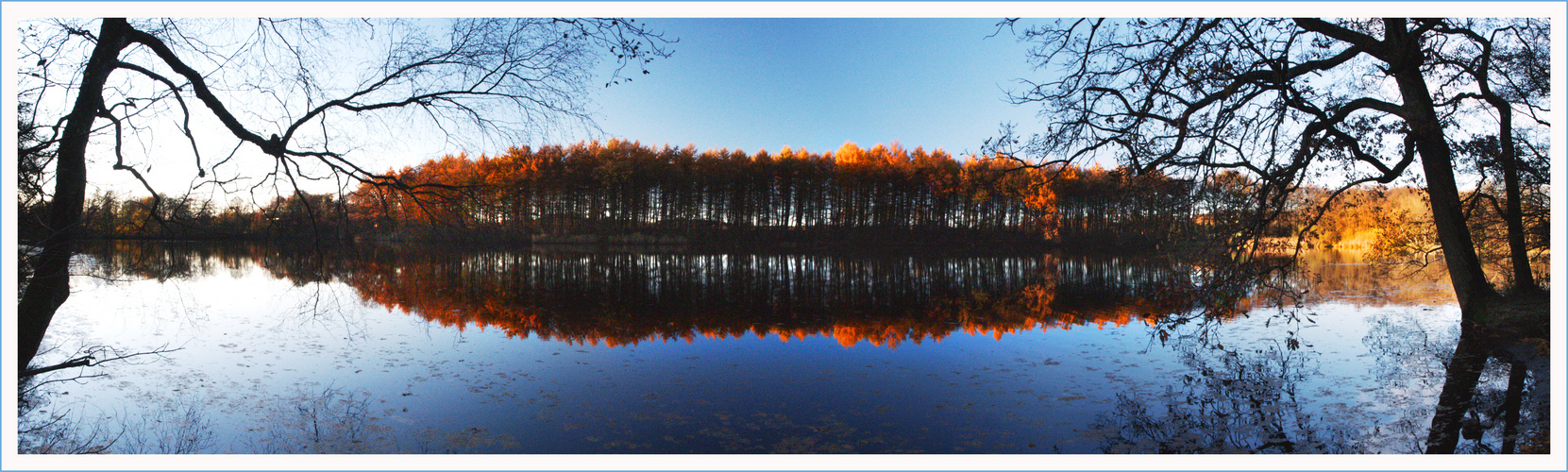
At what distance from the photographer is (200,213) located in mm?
6367

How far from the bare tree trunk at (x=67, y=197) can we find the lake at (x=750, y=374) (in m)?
1.04

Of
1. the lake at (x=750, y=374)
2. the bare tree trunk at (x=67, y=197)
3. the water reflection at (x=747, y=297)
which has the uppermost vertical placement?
the bare tree trunk at (x=67, y=197)

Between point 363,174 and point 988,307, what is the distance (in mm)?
10583

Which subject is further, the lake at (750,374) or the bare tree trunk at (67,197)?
the lake at (750,374)

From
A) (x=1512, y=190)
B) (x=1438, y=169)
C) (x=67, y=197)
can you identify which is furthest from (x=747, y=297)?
(x=1512, y=190)

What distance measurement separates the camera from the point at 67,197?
212 inches

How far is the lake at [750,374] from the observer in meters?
5.53

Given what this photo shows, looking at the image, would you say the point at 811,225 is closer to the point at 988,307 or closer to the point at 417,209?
the point at 988,307

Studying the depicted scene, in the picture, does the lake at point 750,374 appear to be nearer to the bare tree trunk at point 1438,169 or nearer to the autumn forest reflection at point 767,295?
the autumn forest reflection at point 767,295

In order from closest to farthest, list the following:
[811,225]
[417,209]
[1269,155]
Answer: [417,209], [1269,155], [811,225]

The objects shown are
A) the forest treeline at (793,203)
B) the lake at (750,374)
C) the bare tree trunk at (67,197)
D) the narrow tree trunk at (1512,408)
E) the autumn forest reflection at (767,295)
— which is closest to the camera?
the narrow tree trunk at (1512,408)

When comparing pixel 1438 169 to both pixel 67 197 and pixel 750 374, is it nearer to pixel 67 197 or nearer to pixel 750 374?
pixel 750 374

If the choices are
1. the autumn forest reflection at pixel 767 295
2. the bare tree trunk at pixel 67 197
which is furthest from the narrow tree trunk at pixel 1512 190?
the bare tree trunk at pixel 67 197

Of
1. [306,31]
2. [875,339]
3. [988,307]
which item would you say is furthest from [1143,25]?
[306,31]
